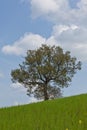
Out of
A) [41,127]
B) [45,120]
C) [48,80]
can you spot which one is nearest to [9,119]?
[45,120]

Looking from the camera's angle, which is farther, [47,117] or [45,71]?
[45,71]

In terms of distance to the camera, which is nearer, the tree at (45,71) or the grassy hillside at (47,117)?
the grassy hillside at (47,117)

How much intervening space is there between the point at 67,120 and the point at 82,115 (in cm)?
128

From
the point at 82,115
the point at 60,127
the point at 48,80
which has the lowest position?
the point at 60,127

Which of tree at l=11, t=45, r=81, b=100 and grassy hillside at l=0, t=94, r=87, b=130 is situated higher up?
tree at l=11, t=45, r=81, b=100

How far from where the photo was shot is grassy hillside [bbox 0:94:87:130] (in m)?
15.3

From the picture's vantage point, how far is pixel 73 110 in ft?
62.3

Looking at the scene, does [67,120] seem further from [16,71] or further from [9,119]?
[16,71]

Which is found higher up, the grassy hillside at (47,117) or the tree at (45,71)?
the tree at (45,71)

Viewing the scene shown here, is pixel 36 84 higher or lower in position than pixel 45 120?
higher

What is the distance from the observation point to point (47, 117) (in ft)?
57.1

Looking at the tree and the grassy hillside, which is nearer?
the grassy hillside

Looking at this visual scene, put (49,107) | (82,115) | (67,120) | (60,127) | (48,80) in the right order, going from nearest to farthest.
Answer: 1. (60,127)
2. (67,120)
3. (82,115)
4. (49,107)
5. (48,80)

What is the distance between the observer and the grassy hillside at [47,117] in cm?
1527
